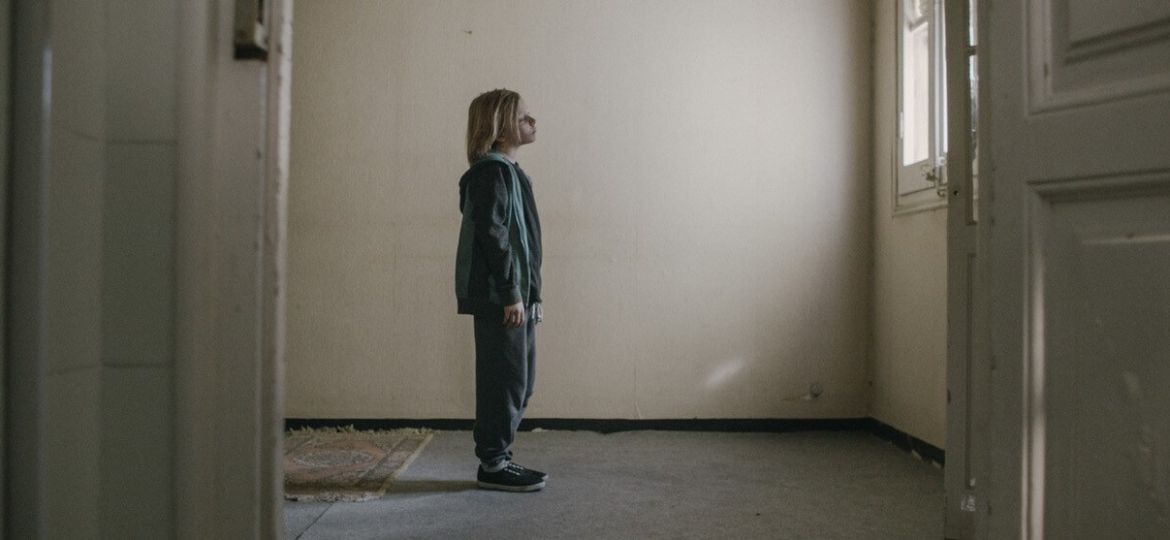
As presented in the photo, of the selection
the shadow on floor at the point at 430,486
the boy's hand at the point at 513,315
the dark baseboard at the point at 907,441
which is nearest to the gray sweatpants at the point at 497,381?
the boy's hand at the point at 513,315

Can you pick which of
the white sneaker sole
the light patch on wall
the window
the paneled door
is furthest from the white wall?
the light patch on wall

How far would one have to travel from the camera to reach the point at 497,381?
246 centimetres

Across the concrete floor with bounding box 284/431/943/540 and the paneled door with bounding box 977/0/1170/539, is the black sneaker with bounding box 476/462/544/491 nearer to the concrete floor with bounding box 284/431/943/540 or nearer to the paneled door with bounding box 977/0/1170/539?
the concrete floor with bounding box 284/431/943/540

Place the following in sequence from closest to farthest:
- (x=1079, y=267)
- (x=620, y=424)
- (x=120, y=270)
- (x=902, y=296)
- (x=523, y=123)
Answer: (x=120, y=270), (x=1079, y=267), (x=523, y=123), (x=902, y=296), (x=620, y=424)

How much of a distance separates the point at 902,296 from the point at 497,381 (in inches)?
71.9

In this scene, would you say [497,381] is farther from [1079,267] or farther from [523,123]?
[1079,267]

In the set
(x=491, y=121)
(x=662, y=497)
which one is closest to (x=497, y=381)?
(x=662, y=497)

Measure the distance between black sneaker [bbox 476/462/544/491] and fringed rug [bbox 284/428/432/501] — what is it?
329 millimetres

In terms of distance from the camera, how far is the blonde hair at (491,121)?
2.52 m

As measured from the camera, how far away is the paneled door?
34.4 inches

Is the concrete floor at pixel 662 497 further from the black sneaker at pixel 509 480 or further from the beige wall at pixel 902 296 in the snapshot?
the beige wall at pixel 902 296

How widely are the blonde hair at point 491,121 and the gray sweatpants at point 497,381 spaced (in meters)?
0.55

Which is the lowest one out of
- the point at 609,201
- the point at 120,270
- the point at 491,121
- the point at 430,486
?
the point at 430,486

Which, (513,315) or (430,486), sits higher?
(513,315)
